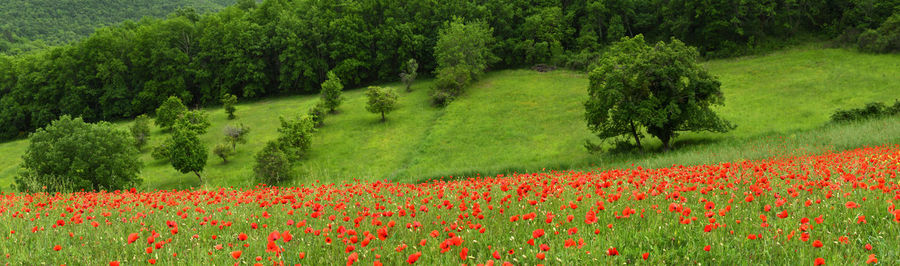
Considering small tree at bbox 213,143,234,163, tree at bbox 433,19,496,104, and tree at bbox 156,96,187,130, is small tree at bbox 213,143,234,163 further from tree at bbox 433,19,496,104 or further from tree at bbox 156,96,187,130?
tree at bbox 433,19,496,104

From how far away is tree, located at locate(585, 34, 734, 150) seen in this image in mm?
32219

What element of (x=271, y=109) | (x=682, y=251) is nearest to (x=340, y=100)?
(x=271, y=109)

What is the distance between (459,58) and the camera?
6988cm

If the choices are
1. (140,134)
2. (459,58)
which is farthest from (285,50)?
(459,58)

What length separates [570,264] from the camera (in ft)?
11.7

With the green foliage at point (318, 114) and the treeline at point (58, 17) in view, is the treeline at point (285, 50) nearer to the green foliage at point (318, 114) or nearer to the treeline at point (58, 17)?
the green foliage at point (318, 114)

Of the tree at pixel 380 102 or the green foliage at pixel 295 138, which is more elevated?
the tree at pixel 380 102

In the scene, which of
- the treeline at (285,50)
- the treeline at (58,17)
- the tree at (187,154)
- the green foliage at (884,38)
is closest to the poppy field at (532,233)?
the tree at (187,154)

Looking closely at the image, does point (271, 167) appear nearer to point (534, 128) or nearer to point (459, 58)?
point (534, 128)

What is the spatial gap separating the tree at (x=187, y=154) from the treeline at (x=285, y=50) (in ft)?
124

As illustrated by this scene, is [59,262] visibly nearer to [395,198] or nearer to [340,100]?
[395,198]

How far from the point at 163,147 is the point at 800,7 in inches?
3524

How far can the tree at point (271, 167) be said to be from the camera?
3975cm

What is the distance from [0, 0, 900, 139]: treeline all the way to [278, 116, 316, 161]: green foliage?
33.5m
